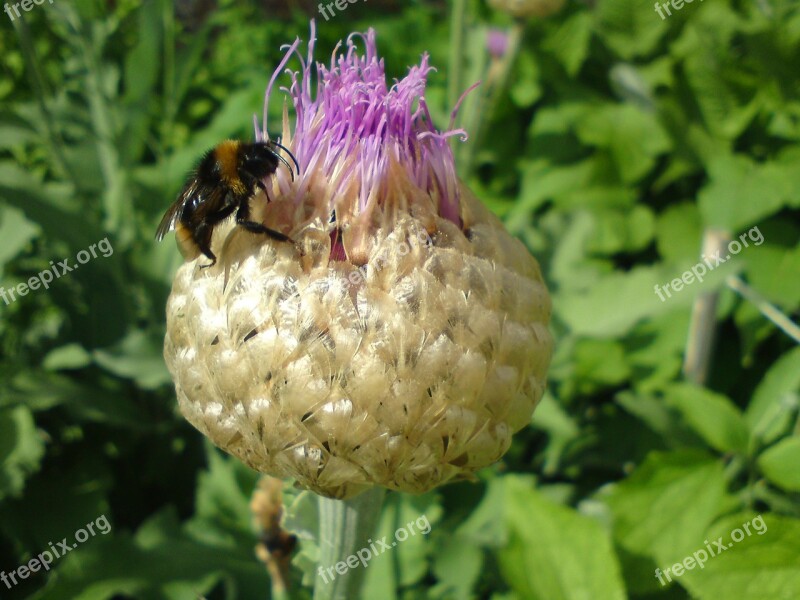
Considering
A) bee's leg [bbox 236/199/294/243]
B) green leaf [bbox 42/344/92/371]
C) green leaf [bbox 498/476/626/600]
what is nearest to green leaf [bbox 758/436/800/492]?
green leaf [bbox 498/476/626/600]

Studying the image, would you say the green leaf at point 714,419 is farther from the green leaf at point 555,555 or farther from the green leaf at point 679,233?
the green leaf at point 679,233

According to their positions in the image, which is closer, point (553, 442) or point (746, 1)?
point (553, 442)

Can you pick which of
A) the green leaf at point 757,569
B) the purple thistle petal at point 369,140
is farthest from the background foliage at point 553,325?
the purple thistle petal at point 369,140

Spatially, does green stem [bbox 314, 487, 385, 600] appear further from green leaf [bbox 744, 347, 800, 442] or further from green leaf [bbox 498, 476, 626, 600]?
green leaf [bbox 744, 347, 800, 442]

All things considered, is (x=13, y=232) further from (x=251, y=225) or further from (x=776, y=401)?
(x=776, y=401)

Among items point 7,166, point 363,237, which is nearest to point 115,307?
point 7,166

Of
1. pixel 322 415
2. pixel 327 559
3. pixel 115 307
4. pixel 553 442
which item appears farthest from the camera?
pixel 115 307

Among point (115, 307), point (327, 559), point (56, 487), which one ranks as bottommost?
point (56, 487)

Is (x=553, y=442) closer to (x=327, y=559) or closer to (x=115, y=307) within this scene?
(x=327, y=559)
